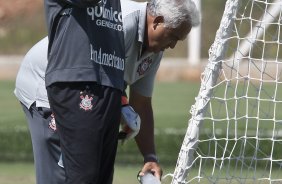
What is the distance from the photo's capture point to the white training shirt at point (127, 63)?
5.60 metres

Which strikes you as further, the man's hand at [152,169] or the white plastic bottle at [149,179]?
the man's hand at [152,169]

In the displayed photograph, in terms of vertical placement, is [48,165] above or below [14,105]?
above

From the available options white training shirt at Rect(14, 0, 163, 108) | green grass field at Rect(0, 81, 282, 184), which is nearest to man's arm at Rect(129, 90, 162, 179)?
white training shirt at Rect(14, 0, 163, 108)

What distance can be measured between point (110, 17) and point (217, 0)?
1884 cm

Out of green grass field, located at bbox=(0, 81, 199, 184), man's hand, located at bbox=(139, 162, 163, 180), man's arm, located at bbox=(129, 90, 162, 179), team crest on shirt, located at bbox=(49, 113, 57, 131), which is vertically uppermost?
team crest on shirt, located at bbox=(49, 113, 57, 131)

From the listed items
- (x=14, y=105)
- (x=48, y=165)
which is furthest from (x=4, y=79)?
A: (x=48, y=165)

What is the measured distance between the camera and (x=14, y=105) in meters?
16.7

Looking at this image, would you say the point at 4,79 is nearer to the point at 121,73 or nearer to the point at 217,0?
the point at 217,0

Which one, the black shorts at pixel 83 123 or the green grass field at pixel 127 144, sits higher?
the black shorts at pixel 83 123

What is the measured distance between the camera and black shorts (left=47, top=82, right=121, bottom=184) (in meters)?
5.12

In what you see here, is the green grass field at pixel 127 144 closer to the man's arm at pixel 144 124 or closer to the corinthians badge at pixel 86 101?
the man's arm at pixel 144 124

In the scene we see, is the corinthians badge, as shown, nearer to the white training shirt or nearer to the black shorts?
the black shorts

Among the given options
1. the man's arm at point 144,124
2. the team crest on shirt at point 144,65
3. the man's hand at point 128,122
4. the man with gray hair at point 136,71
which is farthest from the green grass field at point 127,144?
the man's hand at point 128,122

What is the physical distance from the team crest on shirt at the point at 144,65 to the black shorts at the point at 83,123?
667mm
